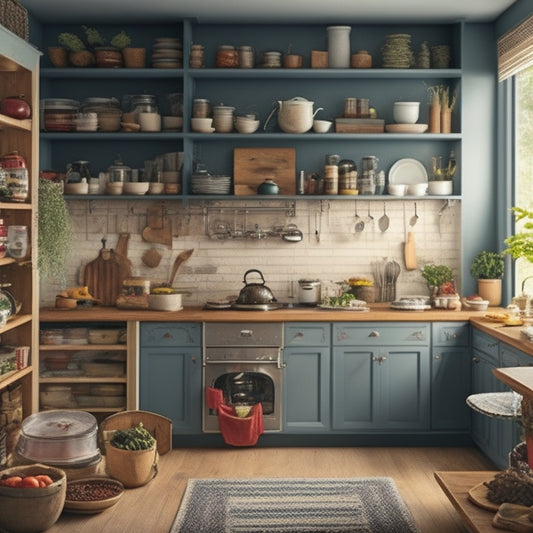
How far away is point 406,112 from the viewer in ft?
22.9

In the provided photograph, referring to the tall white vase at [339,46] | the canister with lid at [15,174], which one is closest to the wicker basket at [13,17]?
the canister with lid at [15,174]

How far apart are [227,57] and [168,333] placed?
2.19m

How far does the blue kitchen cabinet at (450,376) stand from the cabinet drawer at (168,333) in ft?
5.73

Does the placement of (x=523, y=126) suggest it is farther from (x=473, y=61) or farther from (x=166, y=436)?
(x=166, y=436)

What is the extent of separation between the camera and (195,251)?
7258 millimetres

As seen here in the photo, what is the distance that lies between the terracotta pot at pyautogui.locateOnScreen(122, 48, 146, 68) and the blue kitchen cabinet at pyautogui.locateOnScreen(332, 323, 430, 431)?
2.55 m

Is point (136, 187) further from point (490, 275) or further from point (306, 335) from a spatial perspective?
point (490, 275)

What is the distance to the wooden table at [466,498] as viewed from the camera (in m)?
4.28

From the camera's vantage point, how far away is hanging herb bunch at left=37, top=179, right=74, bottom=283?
6062 mm

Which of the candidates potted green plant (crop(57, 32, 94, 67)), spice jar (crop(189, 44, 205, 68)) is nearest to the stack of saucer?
spice jar (crop(189, 44, 205, 68))

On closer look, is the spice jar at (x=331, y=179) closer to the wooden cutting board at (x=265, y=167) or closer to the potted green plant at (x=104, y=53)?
the wooden cutting board at (x=265, y=167)

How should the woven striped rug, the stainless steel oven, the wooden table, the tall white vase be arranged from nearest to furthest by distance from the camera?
the wooden table, the woven striped rug, the stainless steel oven, the tall white vase

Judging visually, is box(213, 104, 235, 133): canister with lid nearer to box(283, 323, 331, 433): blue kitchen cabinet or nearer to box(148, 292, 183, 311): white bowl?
box(148, 292, 183, 311): white bowl

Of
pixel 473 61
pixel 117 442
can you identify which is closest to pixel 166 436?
pixel 117 442
